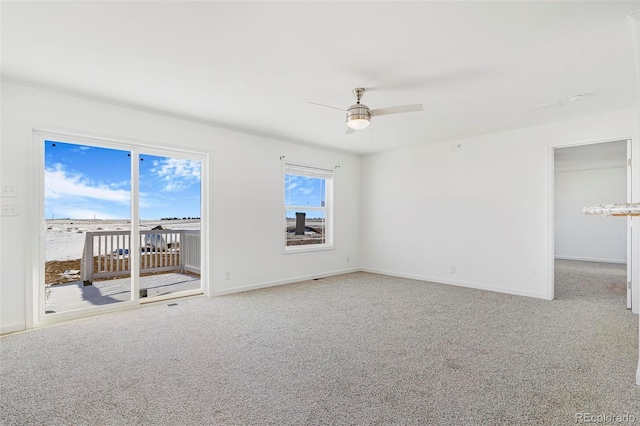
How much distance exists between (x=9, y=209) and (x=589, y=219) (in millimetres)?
10700

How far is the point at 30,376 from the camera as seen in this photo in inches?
86.8

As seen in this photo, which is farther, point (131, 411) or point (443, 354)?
point (443, 354)

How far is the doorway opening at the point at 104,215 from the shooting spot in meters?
3.45

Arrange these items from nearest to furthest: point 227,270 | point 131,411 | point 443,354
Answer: point 131,411 < point 443,354 < point 227,270

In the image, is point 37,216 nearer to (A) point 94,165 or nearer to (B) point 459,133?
(A) point 94,165

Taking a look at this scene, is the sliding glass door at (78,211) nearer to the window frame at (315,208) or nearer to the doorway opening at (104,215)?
the doorway opening at (104,215)

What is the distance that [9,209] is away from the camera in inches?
120

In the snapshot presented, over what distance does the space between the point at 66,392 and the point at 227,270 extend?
8.59 feet

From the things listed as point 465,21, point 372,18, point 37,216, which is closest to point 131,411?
point 37,216

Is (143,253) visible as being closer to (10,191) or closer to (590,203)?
(10,191)

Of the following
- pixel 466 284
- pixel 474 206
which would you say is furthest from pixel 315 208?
pixel 466 284

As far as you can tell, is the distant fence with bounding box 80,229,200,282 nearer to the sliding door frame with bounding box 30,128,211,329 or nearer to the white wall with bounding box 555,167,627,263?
the sliding door frame with bounding box 30,128,211,329

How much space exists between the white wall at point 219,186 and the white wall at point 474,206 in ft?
2.11

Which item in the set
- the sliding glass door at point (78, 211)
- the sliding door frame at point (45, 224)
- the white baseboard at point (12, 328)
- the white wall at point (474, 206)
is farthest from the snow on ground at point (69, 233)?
the white wall at point (474, 206)
